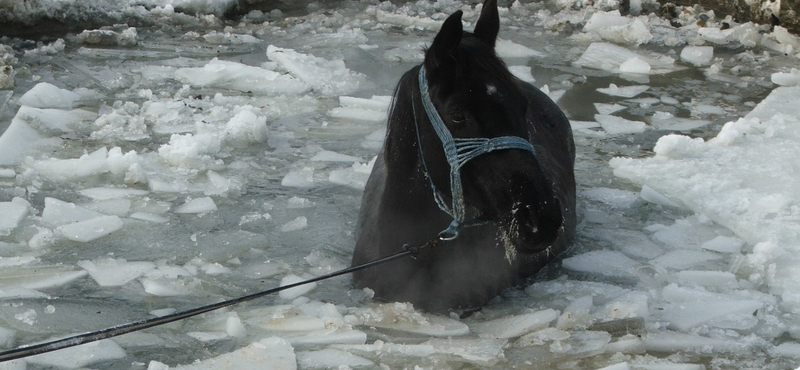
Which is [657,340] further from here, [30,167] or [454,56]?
[30,167]

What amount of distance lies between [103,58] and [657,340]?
7.18 m

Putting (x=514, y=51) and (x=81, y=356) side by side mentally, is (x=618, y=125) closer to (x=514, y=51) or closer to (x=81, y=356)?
(x=514, y=51)

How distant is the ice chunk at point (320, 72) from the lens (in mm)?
8453

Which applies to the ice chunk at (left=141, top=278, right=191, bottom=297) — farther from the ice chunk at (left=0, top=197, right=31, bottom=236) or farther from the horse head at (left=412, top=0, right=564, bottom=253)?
the horse head at (left=412, top=0, right=564, bottom=253)

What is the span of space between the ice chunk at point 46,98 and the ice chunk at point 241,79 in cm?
121

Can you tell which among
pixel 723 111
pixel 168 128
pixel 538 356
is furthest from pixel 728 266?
pixel 168 128

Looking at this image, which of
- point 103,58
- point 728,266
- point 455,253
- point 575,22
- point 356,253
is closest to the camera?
point 455,253

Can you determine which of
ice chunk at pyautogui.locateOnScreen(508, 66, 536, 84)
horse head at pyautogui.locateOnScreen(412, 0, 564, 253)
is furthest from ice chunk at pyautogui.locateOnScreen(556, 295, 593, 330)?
ice chunk at pyautogui.locateOnScreen(508, 66, 536, 84)

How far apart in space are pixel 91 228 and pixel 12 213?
0.51 metres

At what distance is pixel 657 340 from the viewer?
3932 mm

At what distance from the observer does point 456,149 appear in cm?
353

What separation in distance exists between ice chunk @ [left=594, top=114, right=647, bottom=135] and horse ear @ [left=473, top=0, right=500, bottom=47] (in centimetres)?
367

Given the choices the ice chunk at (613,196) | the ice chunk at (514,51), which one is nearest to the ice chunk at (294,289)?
the ice chunk at (613,196)

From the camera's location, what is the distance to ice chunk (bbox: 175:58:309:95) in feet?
27.3
